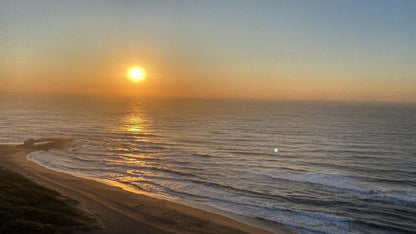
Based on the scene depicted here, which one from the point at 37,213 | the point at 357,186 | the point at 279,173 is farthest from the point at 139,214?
the point at 357,186

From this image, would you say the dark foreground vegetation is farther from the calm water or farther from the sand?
the calm water

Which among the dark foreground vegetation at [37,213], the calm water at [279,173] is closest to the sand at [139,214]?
the dark foreground vegetation at [37,213]

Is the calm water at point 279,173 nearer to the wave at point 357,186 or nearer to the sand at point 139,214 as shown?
the wave at point 357,186

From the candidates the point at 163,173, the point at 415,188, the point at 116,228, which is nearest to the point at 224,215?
the point at 116,228

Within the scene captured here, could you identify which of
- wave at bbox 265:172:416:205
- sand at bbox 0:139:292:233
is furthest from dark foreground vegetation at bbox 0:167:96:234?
wave at bbox 265:172:416:205

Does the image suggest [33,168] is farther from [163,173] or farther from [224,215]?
[224,215]
